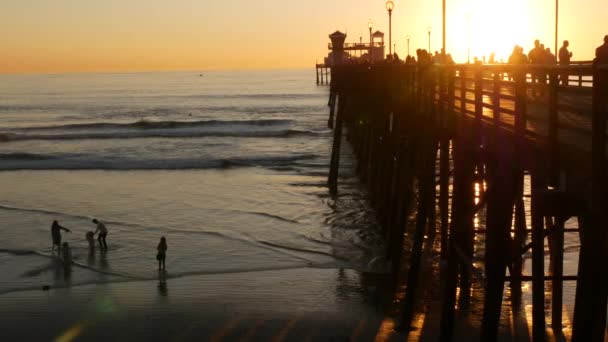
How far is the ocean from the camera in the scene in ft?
55.0

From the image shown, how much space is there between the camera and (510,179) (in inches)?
289

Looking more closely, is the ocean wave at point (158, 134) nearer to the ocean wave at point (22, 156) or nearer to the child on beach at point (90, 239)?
the ocean wave at point (22, 156)

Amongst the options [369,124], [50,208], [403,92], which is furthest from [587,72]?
[50,208]

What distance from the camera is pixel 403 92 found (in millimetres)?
17297

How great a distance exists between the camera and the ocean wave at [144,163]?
38.8 m

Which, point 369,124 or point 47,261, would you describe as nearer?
point 47,261

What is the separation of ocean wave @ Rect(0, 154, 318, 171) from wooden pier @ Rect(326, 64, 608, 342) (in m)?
21.9

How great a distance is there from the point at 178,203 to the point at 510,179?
19.5 m

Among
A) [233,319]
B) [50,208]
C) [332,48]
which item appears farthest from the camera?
[332,48]

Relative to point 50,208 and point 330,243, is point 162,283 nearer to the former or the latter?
point 330,243

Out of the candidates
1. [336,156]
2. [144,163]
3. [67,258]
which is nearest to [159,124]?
[144,163]

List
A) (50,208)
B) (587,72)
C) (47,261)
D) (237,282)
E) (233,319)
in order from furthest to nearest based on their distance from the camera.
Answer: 1. (50,208)
2. (47,261)
3. (237,282)
4. (233,319)
5. (587,72)

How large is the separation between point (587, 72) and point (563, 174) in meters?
0.95

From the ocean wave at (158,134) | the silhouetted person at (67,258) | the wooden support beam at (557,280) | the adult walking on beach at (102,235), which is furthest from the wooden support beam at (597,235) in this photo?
the ocean wave at (158,134)
